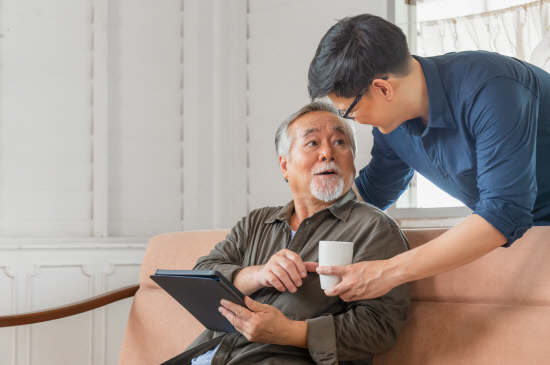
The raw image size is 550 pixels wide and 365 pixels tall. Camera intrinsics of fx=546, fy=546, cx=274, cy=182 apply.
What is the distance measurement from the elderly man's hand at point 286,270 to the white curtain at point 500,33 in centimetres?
149

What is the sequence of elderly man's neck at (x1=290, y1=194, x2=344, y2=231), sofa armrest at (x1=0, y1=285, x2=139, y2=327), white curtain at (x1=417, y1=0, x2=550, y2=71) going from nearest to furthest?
elderly man's neck at (x1=290, y1=194, x2=344, y2=231) → sofa armrest at (x1=0, y1=285, x2=139, y2=327) → white curtain at (x1=417, y1=0, x2=550, y2=71)

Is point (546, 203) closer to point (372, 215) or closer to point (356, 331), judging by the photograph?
point (372, 215)

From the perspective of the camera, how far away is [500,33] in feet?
7.90

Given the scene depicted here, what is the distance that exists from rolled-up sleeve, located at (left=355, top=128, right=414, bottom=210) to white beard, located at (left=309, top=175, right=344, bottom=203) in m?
0.25

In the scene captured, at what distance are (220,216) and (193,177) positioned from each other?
0.26 meters

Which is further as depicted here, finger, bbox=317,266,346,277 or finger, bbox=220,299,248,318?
finger, bbox=220,299,248,318

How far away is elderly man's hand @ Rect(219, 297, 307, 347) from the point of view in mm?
1401

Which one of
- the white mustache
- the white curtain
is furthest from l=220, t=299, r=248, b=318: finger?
the white curtain

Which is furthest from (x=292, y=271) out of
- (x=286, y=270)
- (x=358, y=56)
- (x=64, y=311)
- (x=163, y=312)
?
(x=64, y=311)

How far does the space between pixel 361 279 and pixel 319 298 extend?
0.82 ft

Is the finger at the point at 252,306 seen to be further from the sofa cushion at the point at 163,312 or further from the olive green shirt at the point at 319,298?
the sofa cushion at the point at 163,312

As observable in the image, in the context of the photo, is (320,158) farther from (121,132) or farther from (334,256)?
(121,132)

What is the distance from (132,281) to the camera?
2771 millimetres

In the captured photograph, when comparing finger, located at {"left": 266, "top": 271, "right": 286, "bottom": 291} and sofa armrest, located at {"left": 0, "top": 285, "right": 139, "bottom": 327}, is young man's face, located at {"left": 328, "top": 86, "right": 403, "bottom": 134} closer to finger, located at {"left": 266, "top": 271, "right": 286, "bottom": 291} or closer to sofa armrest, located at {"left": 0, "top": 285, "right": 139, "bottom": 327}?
finger, located at {"left": 266, "top": 271, "right": 286, "bottom": 291}
